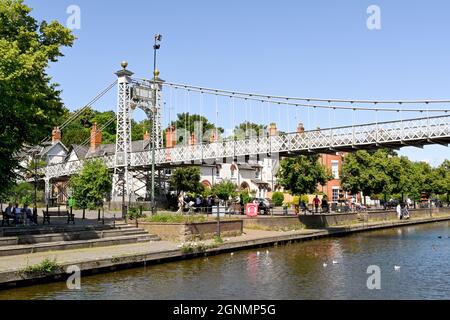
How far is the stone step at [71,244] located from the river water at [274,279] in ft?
12.0

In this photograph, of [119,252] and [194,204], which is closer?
[119,252]

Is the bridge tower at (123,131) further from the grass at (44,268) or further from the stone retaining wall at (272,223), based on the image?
the grass at (44,268)

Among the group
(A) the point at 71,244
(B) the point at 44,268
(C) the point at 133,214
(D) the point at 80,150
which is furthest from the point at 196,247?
(D) the point at 80,150

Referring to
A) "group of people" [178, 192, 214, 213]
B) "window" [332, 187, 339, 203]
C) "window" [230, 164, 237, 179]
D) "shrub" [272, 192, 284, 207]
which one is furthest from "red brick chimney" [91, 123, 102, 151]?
"window" [332, 187, 339, 203]

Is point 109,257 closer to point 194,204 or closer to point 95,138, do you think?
point 194,204

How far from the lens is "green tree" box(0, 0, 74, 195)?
21453 mm

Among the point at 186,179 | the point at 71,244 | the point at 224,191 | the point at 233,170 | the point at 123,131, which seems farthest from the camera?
the point at 233,170

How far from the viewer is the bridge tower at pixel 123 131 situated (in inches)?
1919

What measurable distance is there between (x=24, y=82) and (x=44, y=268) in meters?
9.24

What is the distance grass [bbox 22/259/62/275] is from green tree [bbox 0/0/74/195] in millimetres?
7316

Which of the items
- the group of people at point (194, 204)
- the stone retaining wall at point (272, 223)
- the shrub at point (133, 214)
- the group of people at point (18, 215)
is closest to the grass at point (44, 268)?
the group of people at point (18, 215)

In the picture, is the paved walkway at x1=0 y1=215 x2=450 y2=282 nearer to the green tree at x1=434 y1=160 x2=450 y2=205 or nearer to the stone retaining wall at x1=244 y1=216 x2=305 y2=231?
the stone retaining wall at x1=244 y1=216 x2=305 y2=231

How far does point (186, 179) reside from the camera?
189 ft
